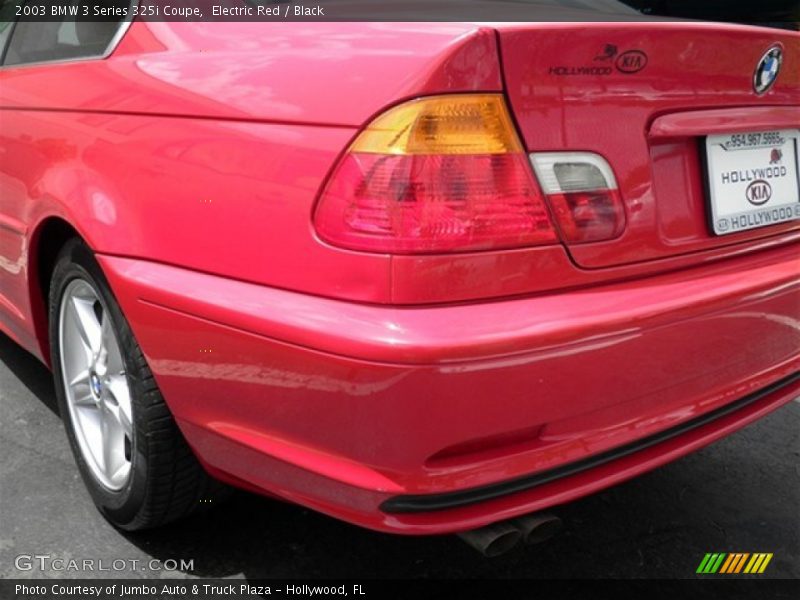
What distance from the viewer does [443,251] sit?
142cm

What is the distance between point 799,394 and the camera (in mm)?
2090

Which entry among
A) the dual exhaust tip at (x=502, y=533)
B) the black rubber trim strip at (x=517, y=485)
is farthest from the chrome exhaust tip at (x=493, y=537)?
the black rubber trim strip at (x=517, y=485)

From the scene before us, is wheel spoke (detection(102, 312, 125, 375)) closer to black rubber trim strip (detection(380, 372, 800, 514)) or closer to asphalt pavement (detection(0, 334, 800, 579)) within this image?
asphalt pavement (detection(0, 334, 800, 579))

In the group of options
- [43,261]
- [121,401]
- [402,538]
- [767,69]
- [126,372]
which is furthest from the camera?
[43,261]

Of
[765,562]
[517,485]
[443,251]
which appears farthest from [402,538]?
[443,251]

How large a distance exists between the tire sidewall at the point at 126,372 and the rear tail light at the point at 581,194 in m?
1.03

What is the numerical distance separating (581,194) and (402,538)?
118 cm

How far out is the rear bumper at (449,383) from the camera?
141cm

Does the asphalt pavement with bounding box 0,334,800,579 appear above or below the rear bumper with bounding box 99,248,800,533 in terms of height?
below

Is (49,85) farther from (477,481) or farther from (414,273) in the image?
(477,481)

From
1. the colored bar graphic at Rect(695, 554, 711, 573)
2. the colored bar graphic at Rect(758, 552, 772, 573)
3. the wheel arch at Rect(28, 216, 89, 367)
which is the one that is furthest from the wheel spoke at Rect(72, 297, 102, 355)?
the colored bar graphic at Rect(758, 552, 772, 573)

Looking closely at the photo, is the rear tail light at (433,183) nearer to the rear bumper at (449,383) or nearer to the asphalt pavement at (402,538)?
the rear bumper at (449,383)

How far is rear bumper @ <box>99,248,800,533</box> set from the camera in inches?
55.3

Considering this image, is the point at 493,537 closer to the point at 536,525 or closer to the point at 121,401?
the point at 536,525
